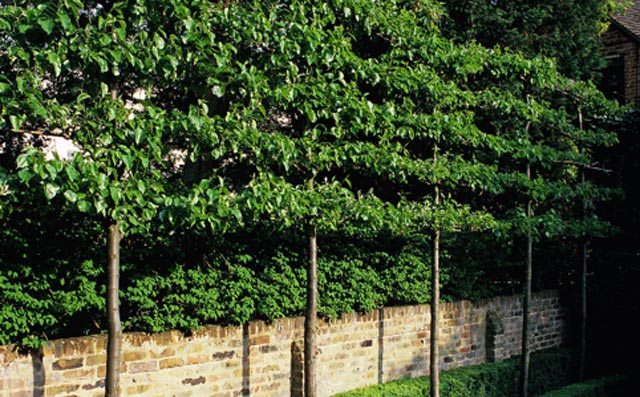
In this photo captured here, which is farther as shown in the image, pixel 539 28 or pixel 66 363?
pixel 539 28

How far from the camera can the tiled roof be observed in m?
19.1

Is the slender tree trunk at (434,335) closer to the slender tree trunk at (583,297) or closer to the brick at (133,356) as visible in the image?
the brick at (133,356)

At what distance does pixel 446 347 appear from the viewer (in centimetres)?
1088

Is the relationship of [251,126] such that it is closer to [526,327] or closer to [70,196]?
[70,196]

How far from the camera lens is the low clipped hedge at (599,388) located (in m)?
10.7

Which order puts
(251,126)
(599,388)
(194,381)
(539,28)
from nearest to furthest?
(251,126) → (194,381) → (599,388) → (539,28)

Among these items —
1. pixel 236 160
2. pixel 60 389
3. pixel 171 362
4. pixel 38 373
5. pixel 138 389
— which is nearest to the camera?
pixel 38 373

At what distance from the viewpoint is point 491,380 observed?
10.6 m

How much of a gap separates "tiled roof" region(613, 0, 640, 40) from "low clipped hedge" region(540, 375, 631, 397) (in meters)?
10.8


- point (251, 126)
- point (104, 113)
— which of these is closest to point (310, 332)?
point (251, 126)

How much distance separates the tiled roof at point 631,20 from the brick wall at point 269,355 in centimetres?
1059

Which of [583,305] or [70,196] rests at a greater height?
[70,196]

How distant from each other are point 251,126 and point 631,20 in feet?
55.7

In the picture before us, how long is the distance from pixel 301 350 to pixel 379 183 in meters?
3.38
